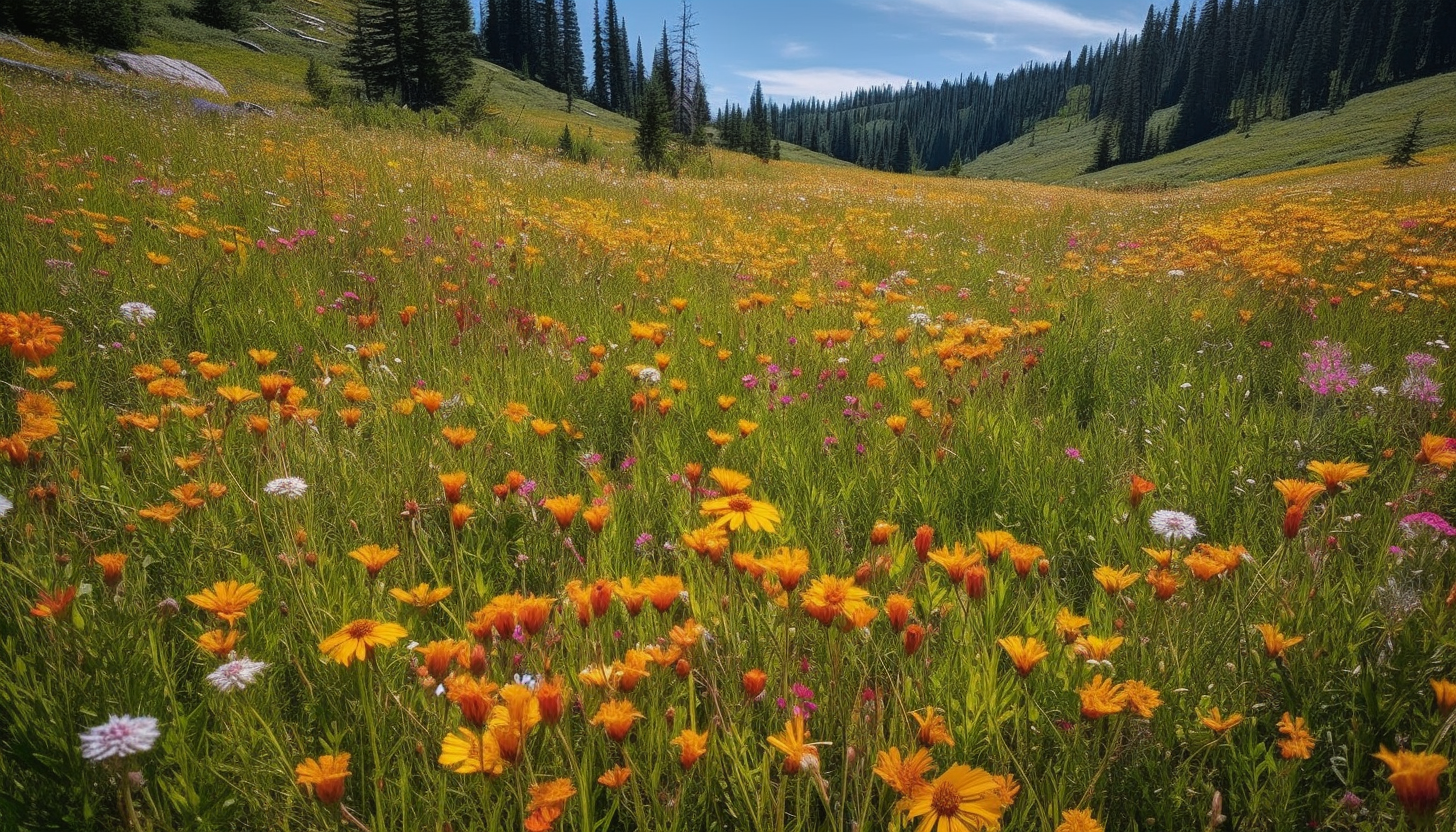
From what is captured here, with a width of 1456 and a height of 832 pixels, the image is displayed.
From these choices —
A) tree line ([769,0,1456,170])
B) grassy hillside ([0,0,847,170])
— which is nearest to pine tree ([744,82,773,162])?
grassy hillside ([0,0,847,170])

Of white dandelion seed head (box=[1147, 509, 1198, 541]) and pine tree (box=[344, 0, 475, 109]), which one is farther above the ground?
pine tree (box=[344, 0, 475, 109])

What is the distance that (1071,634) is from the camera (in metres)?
1.20

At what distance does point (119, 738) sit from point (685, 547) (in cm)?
116

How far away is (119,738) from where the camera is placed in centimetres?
85

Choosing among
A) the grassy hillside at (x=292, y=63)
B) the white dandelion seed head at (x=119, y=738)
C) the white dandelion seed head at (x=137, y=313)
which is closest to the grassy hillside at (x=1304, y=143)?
the grassy hillside at (x=292, y=63)

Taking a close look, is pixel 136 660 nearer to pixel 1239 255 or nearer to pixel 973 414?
pixel 973 414

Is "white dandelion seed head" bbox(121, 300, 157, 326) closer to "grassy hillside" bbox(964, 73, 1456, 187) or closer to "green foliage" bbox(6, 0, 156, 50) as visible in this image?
"green foliage" bbox(6, 0, 156, 50)

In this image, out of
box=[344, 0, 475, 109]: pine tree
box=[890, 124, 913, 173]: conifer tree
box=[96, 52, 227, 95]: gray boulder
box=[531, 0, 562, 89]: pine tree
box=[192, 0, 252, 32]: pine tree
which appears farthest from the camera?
box=[890, 124, 913, 173]: conifer tree

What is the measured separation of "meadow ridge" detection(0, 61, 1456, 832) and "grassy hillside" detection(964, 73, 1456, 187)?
53.8 metres

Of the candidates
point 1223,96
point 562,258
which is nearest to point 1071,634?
point 562,258

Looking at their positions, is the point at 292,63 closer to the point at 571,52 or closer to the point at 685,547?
the point at 571,52

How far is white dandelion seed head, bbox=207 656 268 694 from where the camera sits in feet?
3.43

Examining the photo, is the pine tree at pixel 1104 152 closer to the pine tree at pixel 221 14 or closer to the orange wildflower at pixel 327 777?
the pine tree at pixel 221 14

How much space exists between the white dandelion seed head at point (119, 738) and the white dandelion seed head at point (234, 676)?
163mm
